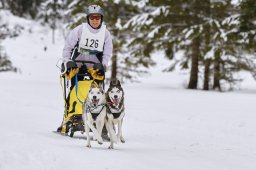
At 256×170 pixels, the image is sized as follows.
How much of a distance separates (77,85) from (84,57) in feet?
2.04

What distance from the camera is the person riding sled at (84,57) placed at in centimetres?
788

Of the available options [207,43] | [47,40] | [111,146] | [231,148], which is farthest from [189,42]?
[47,40]

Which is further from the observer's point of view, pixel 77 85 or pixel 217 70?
pixel 217 70

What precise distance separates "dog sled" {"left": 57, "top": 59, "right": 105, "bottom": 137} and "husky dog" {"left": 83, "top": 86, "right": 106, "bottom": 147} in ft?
2.45

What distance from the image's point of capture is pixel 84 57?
27.3ft

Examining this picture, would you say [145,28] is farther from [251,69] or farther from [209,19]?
[251,69]

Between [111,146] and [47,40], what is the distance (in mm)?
53009

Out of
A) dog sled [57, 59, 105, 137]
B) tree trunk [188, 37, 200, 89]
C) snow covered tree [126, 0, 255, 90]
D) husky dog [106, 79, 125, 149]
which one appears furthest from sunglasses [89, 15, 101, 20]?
tree trunk [188, 37, 200, 89]

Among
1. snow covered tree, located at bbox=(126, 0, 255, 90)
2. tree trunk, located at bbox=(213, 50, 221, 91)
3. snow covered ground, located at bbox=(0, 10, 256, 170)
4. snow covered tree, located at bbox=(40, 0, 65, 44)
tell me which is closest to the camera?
snow covered ground, located at bbox=(0, 10, 256, 170)

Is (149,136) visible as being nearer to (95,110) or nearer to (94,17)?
(95,110)

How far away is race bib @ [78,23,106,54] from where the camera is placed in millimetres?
7969

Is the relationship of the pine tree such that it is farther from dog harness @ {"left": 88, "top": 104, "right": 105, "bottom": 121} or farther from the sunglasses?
dog harness @ {"left": 88, "top": 104, "right": 105, "bottom": 121}

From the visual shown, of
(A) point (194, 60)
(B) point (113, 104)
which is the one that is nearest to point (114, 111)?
(B) point (113, 104)

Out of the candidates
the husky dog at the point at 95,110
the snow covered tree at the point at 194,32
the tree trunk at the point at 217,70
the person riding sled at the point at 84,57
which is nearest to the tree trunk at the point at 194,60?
the snow covered tree at the point at 194,32
